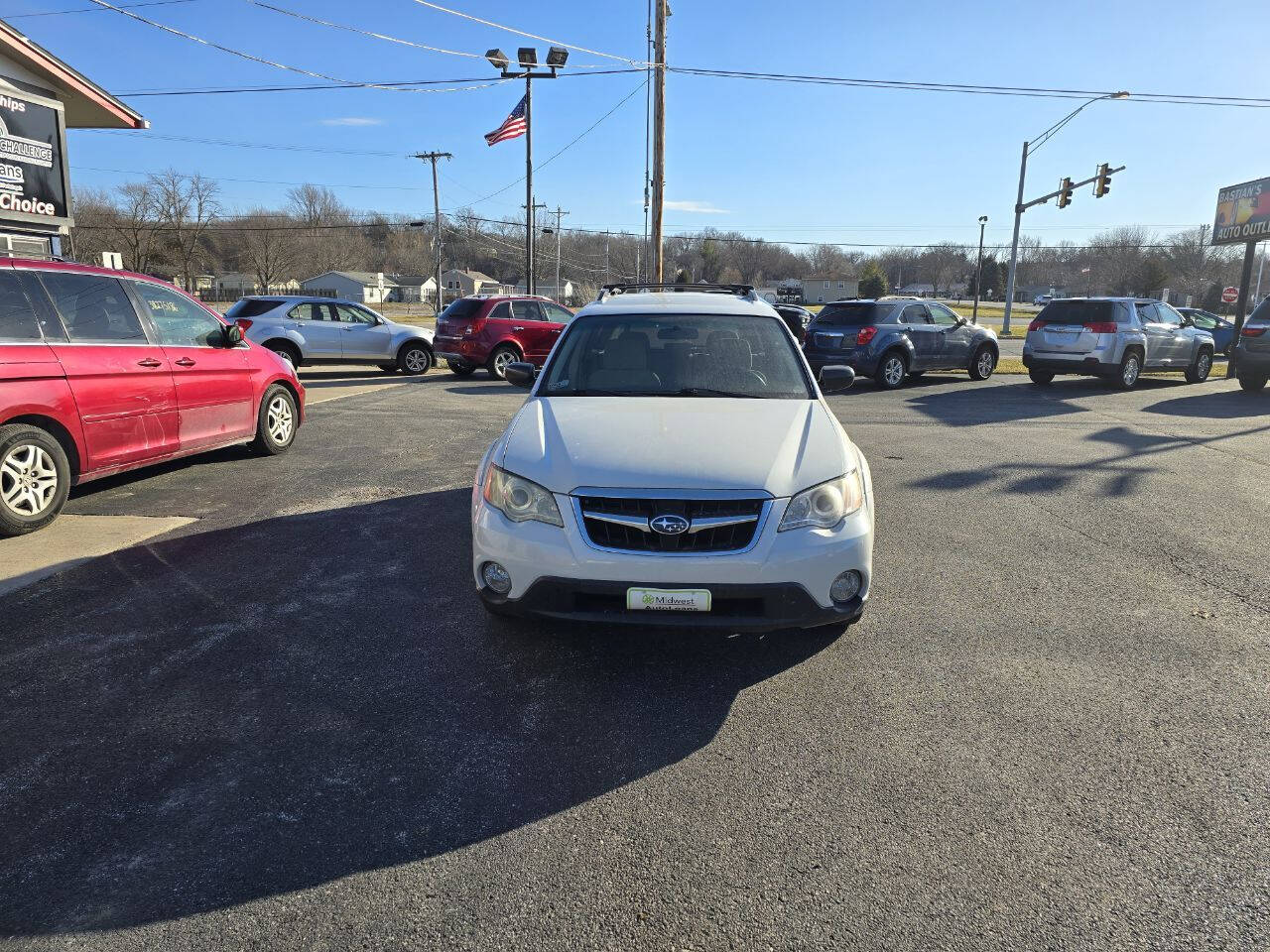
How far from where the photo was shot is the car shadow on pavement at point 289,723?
247 cm

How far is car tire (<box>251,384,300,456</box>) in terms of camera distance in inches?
322

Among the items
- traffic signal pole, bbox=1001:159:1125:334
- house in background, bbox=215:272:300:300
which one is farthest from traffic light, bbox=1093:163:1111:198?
house in background, bbox=215:272:300:300

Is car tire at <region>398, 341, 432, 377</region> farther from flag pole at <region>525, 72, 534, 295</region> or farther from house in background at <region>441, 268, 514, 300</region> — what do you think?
house in background at <region>441, 268, 514, 300</region>

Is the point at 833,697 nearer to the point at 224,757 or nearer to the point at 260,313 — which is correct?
the point at 224,757

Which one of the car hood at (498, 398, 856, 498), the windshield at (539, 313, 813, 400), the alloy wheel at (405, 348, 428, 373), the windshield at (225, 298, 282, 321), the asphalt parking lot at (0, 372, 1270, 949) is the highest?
the windshield at (225, 298, 282, 321)

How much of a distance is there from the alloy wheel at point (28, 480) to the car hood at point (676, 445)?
3732 mm

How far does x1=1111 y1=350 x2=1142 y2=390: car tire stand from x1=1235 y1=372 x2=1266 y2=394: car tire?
1863 millimetres

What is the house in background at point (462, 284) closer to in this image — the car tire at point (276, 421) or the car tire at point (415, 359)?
the car tire at point (415, 359)

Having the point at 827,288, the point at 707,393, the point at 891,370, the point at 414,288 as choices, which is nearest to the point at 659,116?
the point at 891,370

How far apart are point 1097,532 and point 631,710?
14.8 ft

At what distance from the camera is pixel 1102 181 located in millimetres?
28359

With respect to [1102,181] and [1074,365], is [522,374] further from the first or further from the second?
[1102,181]

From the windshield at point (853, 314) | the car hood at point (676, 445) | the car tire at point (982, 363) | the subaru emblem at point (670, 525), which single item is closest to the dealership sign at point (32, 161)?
the car hood at point (676, 445)

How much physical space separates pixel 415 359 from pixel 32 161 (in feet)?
25.1
